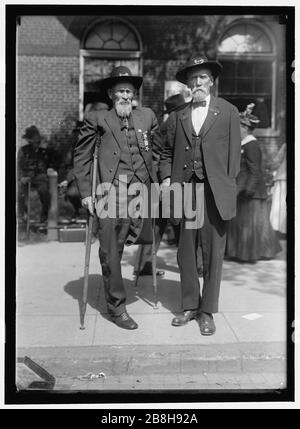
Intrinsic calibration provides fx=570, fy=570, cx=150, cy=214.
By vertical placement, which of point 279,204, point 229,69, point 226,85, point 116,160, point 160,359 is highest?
point 229,69

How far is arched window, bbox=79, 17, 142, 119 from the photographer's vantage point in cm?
1302

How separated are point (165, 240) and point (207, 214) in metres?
4.89

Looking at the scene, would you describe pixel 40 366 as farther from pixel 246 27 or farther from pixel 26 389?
pixel 246 27

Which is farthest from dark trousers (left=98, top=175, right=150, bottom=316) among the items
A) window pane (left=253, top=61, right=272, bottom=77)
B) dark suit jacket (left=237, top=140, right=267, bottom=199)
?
window pane (left=253, top=61, right=272, bottom=77)

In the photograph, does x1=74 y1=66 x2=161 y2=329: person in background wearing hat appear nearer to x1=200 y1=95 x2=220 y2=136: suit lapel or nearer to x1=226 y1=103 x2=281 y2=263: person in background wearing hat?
x1=200 y1=95 x2=220 y2=136: suit lapel

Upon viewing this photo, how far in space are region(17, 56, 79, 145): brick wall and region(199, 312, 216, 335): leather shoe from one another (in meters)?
8.53

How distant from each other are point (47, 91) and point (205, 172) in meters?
8.52

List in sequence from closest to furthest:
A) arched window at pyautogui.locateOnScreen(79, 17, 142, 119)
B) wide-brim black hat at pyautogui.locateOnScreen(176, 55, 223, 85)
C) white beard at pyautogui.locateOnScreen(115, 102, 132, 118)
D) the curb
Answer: the curb
wide-brim black hat at pyautogui.locateOnScreen(176, 55, 223, 85)
white beard at pyautogui.locateOnScreen(115, 102, 132, 118)
arched window at pyautogui.locateOnScreen(79, 17, 142, 119)

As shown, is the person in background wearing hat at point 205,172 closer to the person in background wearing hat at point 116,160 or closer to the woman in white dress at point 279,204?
the person in background wearing hat at point 116,160

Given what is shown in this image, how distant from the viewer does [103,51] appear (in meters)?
13.1

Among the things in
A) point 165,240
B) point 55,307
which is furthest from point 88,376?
point 165,240

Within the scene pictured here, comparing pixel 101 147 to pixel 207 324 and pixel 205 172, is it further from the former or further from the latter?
pixel 207 324

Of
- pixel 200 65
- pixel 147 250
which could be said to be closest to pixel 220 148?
pixel 200 65

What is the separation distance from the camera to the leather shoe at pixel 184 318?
5336 mm
